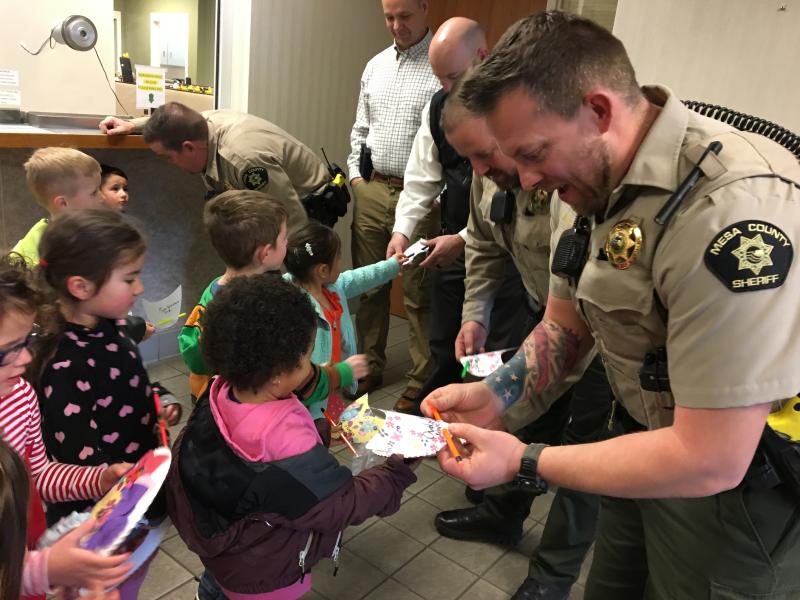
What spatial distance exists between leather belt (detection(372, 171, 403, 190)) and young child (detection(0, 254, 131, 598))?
2110mm

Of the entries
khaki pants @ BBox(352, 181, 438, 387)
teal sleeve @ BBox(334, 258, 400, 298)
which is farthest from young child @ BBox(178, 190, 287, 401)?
khaki pants @ BBox(352, 181, 438, 387)

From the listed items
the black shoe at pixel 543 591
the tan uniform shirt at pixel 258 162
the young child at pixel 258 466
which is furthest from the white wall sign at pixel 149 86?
the black shoe at pixel 543 591

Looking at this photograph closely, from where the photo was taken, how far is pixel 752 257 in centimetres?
83

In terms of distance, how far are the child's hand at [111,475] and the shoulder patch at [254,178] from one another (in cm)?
163

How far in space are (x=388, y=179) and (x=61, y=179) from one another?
163cm

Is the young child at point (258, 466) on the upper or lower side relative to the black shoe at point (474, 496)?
upper

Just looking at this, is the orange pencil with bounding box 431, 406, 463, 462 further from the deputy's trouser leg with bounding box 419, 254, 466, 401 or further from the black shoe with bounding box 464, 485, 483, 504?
the deputy's trouser leg with bounding box 419, 254, 466, 401

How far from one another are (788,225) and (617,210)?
0.28m

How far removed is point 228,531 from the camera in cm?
128

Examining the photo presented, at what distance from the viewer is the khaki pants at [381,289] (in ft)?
10.7

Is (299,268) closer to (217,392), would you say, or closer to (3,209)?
(217,392)

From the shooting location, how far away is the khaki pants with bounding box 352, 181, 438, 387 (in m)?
3.25

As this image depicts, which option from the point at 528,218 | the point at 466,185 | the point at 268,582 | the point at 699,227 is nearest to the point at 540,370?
the point at 528,218

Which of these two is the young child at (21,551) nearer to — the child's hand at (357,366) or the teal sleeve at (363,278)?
the child's hand at (357,366)
